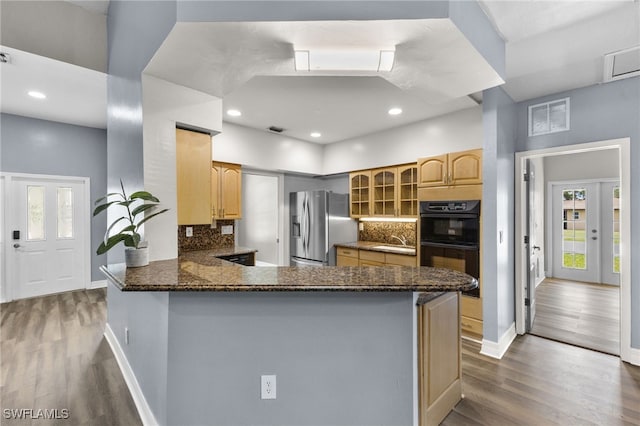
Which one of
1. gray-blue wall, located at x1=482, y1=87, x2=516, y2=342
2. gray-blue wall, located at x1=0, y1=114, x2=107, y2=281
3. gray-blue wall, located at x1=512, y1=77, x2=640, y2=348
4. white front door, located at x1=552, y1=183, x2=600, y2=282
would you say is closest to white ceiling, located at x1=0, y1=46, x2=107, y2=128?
gray-blue wall, located at x1=0, y1=114, x2=107, y2=281

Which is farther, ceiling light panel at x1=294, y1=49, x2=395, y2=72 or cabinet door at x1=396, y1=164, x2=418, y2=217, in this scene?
cabinet door at x1=396, y1=164, x2=418, y2=217

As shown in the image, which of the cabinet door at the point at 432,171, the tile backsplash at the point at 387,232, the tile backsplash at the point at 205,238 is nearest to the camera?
the cabinet door at the point at 432,171

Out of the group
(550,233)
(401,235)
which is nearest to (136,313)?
(401,235)

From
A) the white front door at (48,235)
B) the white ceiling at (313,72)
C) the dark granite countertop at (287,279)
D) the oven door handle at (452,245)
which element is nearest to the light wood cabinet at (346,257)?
the oven door handle at (452,245)

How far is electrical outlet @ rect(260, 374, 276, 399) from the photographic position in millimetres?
1653

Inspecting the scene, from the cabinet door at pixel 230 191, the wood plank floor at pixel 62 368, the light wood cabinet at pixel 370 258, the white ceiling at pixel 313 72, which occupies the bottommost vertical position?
the wood plank floor at pixel 62 368

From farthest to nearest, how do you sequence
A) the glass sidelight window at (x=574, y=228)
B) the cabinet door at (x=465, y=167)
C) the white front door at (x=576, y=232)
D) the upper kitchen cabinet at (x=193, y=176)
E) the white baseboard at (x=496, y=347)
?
the glass sidelight window at (x=574, y=228), the white front door at (x=576, y=232), the cabinet door at (x=465, y=167), the white baseboard at (x=496, y=347), the upper kitchen cabinet at (x=193, y=176)

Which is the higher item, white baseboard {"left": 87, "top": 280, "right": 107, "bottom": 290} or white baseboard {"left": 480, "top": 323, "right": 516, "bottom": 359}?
white baseboard {"left": 87, "top": 280, "right": 107, "bottom": 290}

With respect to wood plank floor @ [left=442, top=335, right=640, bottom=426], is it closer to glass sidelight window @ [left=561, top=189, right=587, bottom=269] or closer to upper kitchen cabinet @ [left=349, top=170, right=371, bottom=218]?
upper kitchen cabinet @ [left=349, top=170, right=371, bottom=218]

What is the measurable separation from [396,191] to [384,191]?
25 cm

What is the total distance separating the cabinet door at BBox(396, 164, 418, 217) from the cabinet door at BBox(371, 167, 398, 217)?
0.29 feet

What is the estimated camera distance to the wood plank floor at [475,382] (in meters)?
2.02

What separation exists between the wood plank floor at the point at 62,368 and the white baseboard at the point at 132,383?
1.5 inches

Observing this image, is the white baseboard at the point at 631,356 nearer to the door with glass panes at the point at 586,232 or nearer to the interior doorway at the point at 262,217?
the door with glass panes at the point at 586,232
